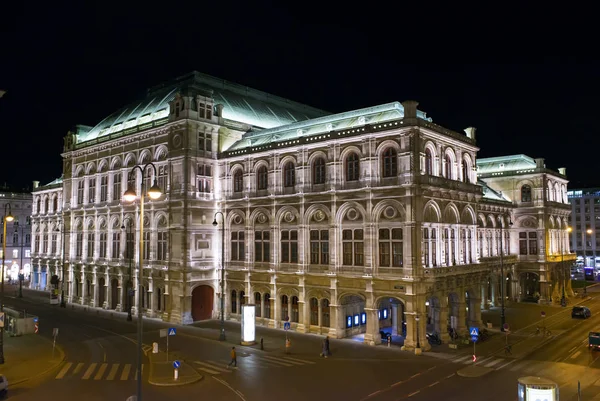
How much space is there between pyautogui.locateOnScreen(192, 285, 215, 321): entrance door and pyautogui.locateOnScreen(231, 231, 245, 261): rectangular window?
486 cm

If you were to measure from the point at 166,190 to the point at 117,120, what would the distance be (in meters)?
17.9

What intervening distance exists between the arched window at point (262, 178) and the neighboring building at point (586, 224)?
120 m

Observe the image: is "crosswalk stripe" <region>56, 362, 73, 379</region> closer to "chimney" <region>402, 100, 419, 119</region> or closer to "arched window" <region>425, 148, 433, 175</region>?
"arched window" <region>425, 148, 433, 175</region>

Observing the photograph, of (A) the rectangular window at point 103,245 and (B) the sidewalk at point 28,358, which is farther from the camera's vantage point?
(A) the rectangular window at point 103,245

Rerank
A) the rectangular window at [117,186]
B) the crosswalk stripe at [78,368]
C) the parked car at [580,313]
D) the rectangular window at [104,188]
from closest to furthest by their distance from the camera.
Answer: the crosswalk stripe at [78,368] → the parked car at [580,313] → the rectangular window at [117,186] → the rectangular window at [104,188]

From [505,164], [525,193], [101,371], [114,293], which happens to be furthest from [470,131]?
[114,293]

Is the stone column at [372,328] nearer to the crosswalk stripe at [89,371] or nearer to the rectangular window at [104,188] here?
the crosswalk stripe at [89,371]

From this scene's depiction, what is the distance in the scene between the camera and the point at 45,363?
115 feet

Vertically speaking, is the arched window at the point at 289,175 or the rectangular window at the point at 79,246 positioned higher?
the arched window at the point at 289,175

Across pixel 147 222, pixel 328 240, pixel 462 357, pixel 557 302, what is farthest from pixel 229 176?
pixel 557 302

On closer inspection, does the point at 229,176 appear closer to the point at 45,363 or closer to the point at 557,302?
the point at 45,363

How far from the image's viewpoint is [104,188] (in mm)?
66875

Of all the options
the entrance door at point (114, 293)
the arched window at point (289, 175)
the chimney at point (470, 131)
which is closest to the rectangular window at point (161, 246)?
the entrance door at point (114, 293)

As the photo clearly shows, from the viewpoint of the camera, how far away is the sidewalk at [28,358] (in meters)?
32.0
